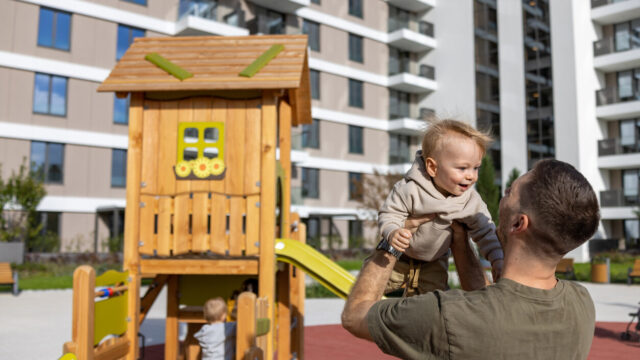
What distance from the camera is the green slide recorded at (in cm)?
582

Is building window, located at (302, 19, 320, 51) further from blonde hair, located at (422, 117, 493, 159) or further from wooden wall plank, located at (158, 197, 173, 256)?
blonde hair, located at (422, 117, 493, 159)

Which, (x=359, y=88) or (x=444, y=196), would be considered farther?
(x=359, y=88)

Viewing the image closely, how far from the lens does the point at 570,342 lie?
1.97 metres

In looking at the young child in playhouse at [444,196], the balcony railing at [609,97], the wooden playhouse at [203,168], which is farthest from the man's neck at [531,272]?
the balcony railing at [609,97]

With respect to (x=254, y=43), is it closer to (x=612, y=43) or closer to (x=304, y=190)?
(x=304, y=190)

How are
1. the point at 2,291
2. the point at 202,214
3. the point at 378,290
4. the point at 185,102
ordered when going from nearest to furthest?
1. the point at 378,290
2. the point at 202,214
3. the point at 185,102
4. the point at 2,291

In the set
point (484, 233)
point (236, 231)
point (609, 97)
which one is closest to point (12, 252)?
point (236, 231)

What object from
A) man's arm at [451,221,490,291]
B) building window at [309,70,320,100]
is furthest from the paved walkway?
building window at [309,70,320,100]

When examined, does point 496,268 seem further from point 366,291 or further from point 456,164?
point 366,291

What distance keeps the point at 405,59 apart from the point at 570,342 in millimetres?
43396

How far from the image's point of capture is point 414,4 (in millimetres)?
43938

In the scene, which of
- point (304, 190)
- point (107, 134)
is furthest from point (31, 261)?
point (304, 190)

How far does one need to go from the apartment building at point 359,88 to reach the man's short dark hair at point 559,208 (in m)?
25.7

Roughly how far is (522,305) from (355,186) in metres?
36.7
